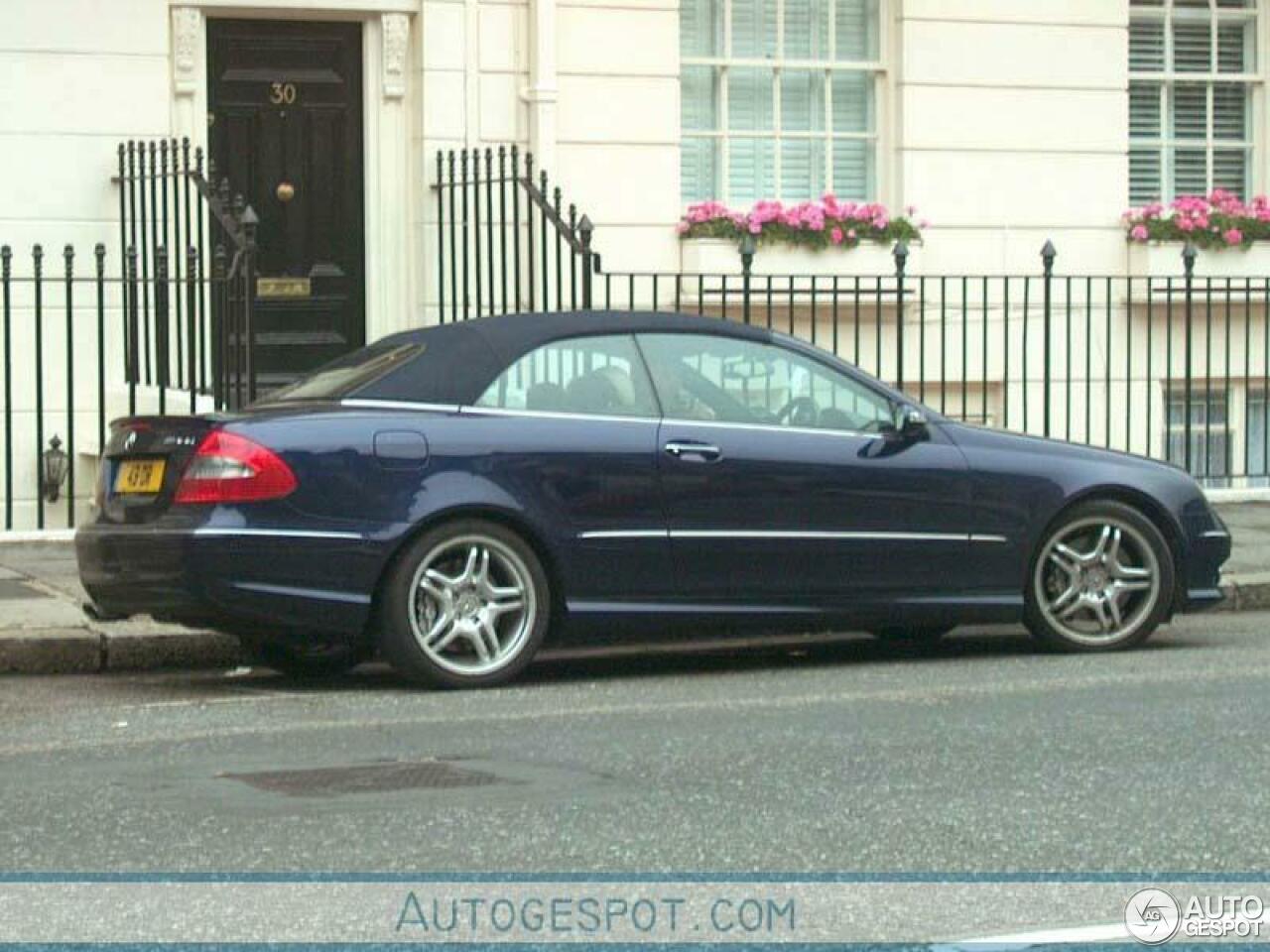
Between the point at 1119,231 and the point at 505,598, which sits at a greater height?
the point at 1119,231

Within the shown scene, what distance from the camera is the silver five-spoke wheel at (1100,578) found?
34.4 feet

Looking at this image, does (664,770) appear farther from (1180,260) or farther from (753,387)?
(1180,260)

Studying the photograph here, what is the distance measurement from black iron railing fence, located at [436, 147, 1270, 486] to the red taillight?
228 inches

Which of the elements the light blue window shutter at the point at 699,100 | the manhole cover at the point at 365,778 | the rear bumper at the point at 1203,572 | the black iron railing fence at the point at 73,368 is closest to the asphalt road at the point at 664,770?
the manhole cover at the point at 365,778

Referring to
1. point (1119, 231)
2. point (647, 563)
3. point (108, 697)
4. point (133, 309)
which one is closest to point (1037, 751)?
point (647, 563)

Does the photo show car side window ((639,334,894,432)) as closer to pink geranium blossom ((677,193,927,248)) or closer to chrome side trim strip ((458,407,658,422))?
chrome side trim strip ((458,407,658,422))

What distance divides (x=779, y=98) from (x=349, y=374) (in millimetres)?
7528

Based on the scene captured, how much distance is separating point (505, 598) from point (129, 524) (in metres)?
1.40

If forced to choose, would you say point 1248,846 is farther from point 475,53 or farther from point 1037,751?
point 475,53

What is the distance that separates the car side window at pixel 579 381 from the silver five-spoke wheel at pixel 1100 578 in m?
1.80

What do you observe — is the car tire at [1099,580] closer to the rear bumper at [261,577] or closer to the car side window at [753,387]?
the car side window at [753,387]

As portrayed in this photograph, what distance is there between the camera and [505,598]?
31.3ft

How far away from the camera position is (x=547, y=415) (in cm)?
976

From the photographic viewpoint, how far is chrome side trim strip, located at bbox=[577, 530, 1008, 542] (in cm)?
973
